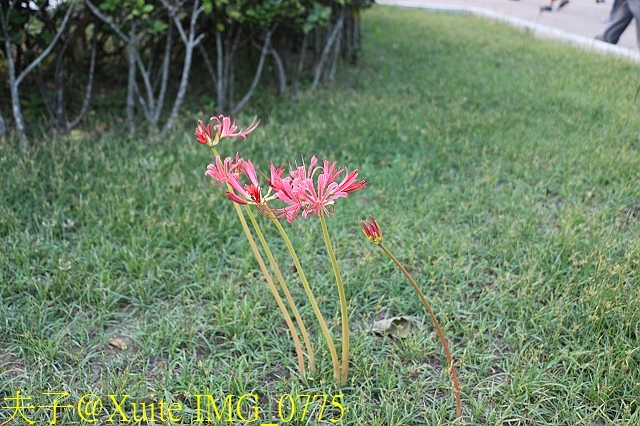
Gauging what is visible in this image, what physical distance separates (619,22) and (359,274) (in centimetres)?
232

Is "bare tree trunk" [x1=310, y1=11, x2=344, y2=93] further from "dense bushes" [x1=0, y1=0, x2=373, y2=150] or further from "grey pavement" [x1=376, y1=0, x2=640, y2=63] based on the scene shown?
"grey pavement" [x1=376, y1=0, x2=640, y2=63]

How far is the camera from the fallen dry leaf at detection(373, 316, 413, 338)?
7.05 ft

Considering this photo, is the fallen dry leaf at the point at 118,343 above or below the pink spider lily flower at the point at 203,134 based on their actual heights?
below

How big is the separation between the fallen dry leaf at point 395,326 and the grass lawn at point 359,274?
0.13 ft

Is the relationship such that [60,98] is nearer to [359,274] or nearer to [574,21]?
[359,274]

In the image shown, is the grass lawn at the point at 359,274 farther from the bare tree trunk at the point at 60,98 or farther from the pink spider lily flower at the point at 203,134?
the pink spider lily flower at the point at 203,134

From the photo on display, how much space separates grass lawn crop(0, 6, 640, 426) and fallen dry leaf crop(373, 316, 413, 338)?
1.6 inches

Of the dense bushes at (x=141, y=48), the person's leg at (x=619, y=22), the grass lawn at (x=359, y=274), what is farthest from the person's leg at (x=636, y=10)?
the dense bushes at (x=141, y=48)

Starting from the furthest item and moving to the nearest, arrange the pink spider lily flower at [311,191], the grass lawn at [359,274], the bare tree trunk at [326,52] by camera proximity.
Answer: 1. the bare tree trunk at [326,52]
2. the grass lawn at [359,274]
3. the pink spider lily flower at [311,191]

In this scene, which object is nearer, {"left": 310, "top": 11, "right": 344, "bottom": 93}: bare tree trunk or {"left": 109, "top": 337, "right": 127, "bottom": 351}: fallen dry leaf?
{"left": 109, "top": 337, "right": 127, "bottom": 351}: fallen dry leaf

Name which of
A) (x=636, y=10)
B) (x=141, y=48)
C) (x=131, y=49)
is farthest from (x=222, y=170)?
(x=141, y=48)

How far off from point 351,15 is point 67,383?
4.77 metres

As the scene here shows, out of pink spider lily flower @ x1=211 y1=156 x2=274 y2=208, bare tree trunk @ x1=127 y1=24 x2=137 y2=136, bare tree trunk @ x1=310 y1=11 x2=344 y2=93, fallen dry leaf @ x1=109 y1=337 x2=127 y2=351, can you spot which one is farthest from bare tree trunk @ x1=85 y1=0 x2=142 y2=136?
pink spider lily flower @ x1=211 y1=156 x2=274 y2=208

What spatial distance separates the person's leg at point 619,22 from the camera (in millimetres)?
3354
